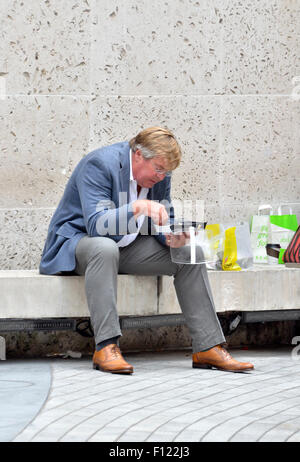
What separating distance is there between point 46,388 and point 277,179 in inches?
104

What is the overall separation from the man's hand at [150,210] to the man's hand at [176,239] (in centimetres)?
15

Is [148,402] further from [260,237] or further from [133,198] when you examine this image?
[260,237]

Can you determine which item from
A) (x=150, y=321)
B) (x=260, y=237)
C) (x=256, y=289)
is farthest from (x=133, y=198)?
(x=260, y=237)

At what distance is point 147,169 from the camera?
437 centimetres

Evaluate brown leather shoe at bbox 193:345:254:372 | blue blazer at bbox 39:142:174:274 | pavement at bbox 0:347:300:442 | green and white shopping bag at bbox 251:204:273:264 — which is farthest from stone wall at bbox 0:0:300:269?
brown leather shoe at bbox 193:345:254:372

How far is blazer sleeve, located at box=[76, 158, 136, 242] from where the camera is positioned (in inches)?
167

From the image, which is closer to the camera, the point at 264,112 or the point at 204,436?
the point at 204,436

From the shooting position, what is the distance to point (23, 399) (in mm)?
3590

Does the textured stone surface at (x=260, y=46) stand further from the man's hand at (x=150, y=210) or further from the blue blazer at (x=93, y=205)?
the man's hand at (x=150, y=210)

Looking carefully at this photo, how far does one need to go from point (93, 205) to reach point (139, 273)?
541mm


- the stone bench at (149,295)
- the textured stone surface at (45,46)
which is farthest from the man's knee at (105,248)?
the textured stone surface at (45,46)

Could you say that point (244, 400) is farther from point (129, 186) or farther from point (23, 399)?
point (129, 186)

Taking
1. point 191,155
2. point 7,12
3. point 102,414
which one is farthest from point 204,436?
point 7,12
